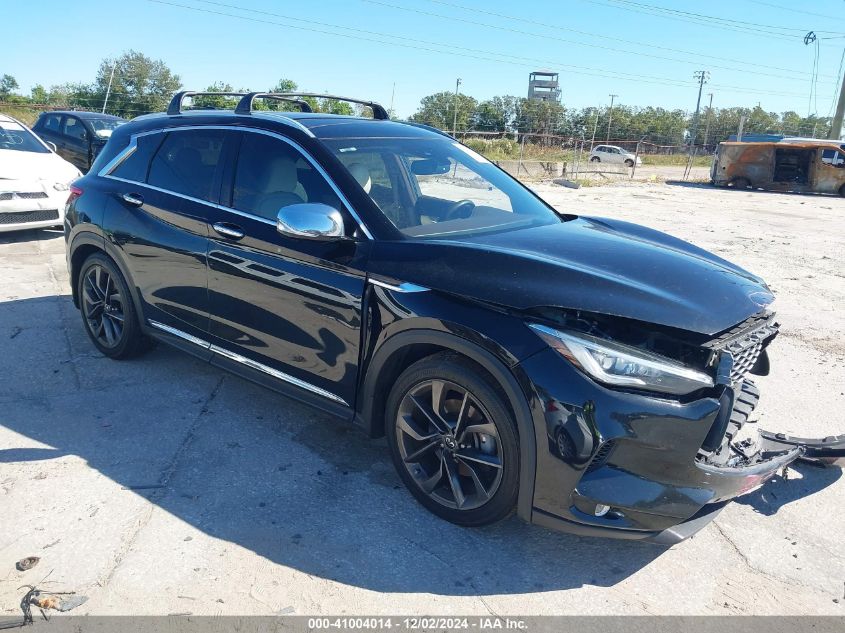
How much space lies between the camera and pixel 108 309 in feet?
15.8

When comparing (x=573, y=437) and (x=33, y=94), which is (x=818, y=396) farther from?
(x=33, y=94)

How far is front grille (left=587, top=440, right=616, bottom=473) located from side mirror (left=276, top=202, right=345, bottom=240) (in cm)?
154

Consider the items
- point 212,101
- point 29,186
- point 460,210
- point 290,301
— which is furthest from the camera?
point 212,101

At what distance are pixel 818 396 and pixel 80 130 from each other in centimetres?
1501

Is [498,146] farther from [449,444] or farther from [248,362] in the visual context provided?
[449,444]

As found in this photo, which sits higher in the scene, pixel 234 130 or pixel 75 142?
pixel 234 130

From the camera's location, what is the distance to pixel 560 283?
2.74 m

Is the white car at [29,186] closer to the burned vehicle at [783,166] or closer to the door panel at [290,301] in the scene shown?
the door panel at [290,301]

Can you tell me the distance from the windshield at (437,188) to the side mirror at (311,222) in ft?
1.03

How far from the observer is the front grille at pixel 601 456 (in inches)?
98.7

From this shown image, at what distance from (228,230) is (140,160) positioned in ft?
4.28

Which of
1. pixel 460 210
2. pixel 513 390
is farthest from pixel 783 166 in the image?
pixel 513 390

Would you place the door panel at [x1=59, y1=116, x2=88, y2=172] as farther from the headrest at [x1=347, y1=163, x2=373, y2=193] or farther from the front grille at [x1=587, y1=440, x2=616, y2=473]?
the front grille at [x1=587, y1=440, x2=616, y2=473]

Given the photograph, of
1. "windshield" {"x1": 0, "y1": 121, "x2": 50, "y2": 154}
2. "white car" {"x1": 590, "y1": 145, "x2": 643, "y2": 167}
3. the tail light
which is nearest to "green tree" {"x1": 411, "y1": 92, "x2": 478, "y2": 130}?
"white car" {"x1": 590, "y1": 145, "x2": 643, "y2": 167}
